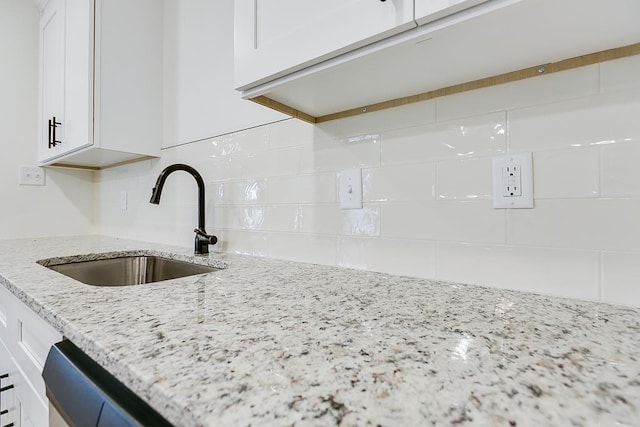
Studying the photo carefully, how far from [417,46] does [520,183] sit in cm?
37

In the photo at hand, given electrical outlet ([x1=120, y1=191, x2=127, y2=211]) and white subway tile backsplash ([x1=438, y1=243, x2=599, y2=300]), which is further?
electrical outlet ([x1=120, y1=191, x2=127, y2=211])

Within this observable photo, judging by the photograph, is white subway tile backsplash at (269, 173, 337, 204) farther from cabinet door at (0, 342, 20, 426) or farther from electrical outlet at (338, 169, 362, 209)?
cabinet door at (0, 342, 20, 426)

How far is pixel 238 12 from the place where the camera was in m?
0.77

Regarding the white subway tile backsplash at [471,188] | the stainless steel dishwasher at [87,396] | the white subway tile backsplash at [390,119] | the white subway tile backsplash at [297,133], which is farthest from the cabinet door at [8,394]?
the white subway tile backsplash at [390,119]

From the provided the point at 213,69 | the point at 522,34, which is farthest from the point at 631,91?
the point at 213,69

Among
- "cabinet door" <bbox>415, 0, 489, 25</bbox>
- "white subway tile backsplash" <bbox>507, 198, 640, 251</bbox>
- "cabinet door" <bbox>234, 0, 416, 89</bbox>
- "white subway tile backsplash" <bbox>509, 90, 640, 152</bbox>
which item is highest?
"cabinet door" <bbox>234, 0, 416, 89</bbox>

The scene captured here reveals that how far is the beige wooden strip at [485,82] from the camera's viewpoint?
0.60 meters

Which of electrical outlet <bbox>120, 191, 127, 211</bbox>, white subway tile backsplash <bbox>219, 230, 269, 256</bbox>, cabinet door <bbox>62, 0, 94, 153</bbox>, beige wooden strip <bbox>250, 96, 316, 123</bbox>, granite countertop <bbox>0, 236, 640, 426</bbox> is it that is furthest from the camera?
electrical outlet <bbox>120, 191, 127, 211</bbox>

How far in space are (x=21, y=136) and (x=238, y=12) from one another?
6.39 ft

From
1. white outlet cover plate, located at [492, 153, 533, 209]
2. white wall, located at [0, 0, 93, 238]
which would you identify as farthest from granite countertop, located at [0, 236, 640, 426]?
white wall, located at [0, 0, 93, 238]

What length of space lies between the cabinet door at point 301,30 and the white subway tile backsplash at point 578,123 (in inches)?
14.3

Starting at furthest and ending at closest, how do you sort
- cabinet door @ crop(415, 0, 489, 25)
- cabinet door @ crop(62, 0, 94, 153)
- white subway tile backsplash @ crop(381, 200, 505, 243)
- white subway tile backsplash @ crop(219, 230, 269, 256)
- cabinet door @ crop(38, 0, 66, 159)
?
1. cabinet door @ crop(38, 0, 66, 159)
2. cabinet door @ crop(62, 0, 94, 153)
3. white subway tile backsplash @ crop(219, 230, 269, 256)
4. white subway tile backsplash @ crop(381, 200, 505, 243)
5. cabinet door @ crop(415, 0, 489, 25)

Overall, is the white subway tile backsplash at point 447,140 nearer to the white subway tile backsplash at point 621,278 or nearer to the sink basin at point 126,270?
the white subway tile backsplash at point 621,278

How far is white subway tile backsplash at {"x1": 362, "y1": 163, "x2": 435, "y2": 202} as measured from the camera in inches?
31.7
